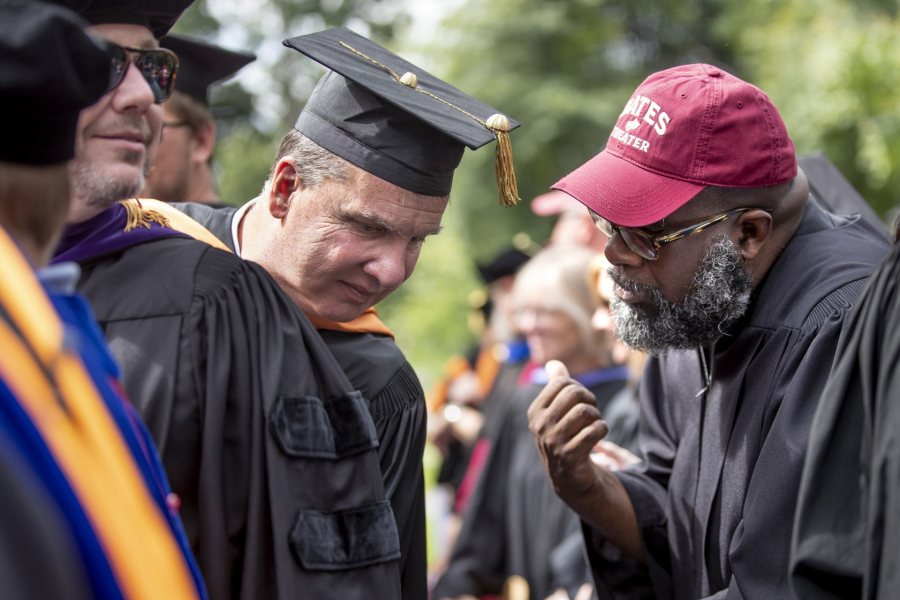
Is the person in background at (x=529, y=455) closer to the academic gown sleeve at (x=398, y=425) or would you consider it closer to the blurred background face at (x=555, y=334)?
the blurred background face at (x=555, y=334)

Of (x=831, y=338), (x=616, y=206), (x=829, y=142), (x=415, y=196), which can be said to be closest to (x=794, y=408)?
(x=831, y=338)

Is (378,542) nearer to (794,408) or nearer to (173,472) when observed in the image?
(173,472)

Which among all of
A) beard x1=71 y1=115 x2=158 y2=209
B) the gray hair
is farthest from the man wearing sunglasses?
beard x1=71 y1=115 x2=158 y2=209

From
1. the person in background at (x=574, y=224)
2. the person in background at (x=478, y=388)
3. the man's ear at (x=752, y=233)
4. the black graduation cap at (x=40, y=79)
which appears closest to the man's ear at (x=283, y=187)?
the man's ear at (x=752, y=233)

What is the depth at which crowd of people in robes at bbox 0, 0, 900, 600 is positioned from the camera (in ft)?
4.78

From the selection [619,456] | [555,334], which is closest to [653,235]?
[619,456]

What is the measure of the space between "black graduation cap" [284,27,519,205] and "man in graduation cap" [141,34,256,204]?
1354 mm

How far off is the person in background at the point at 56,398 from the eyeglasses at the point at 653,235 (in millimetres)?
1795

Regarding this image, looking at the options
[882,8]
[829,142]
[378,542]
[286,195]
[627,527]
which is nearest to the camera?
[378,542]

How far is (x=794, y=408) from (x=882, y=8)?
61.4 feet

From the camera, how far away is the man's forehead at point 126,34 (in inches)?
93.4

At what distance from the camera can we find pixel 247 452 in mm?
2225

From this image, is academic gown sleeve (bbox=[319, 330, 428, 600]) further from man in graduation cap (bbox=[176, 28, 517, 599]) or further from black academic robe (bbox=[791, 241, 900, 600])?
black academic robe (bbox=[791, 241, 900, 600])

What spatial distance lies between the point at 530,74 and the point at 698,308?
26.7 m
